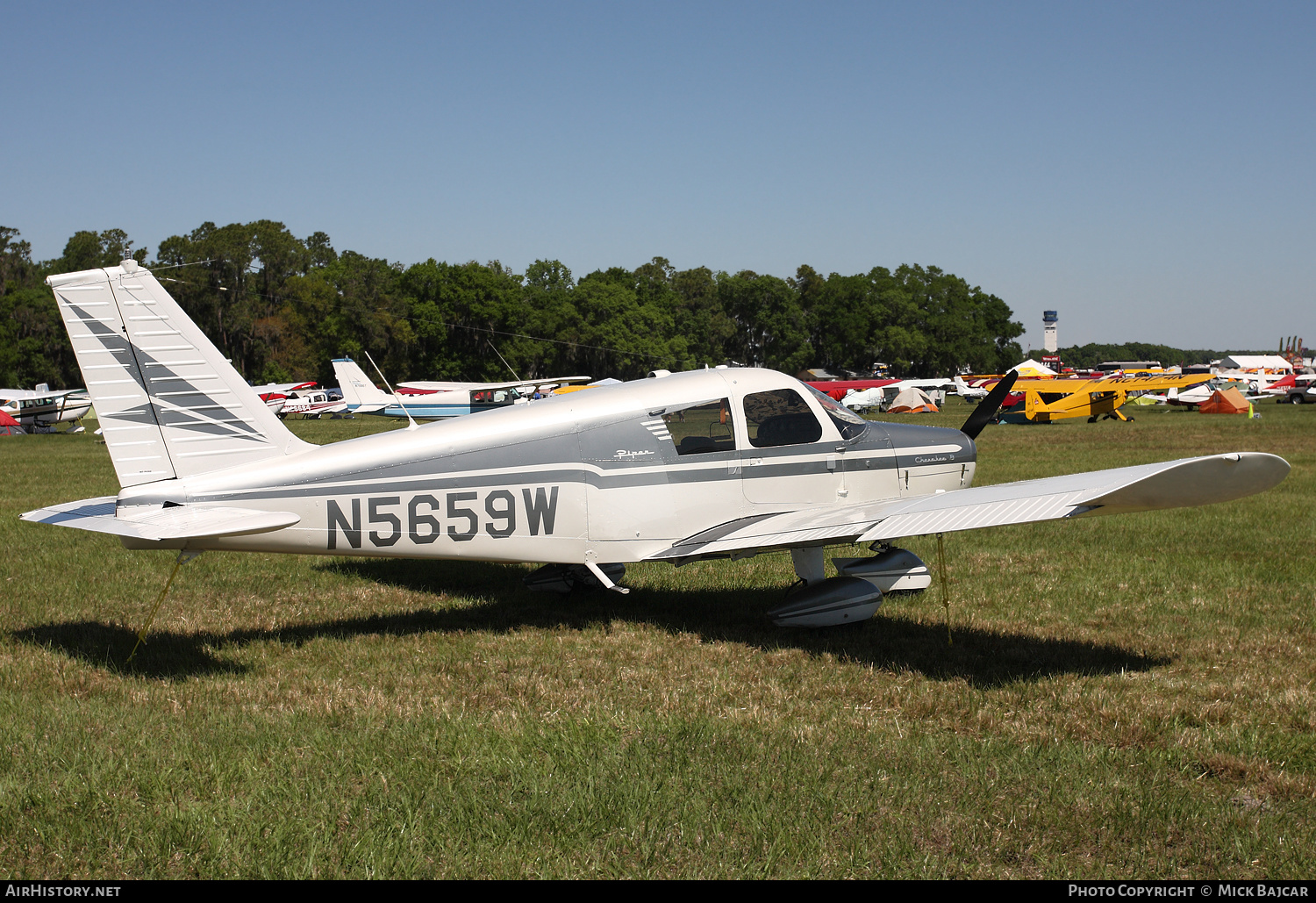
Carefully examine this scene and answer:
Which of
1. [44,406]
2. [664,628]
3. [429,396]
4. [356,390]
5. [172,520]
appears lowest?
[664,628]

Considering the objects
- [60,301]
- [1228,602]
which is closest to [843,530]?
[1228,602]

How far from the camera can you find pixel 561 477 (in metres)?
7.01

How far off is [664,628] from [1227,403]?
1663 inches

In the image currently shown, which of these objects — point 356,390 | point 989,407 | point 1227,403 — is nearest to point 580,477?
point 989,407

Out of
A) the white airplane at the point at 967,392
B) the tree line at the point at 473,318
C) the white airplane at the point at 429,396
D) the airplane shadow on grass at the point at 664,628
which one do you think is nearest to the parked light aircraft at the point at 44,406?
the white airplane at the point at 429,396

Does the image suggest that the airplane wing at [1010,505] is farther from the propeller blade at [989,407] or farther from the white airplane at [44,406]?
the white airplane at [44,406]

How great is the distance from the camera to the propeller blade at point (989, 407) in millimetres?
9195

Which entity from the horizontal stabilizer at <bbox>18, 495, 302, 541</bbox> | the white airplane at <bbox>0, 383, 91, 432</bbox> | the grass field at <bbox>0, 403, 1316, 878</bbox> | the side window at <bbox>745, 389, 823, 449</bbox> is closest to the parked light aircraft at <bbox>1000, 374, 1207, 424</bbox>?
the grass field at <bbox>0, 403, 1316, 878</bbox>

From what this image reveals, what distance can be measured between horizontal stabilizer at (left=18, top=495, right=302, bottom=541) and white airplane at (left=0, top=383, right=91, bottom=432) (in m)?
34.4

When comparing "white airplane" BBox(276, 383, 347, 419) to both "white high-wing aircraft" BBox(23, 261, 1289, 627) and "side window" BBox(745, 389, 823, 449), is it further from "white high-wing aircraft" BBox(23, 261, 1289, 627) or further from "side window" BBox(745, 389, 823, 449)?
"side window" BBox(745, 389, 823, 449)

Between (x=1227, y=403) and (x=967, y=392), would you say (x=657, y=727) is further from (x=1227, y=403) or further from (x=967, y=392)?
(x=967, y=392)

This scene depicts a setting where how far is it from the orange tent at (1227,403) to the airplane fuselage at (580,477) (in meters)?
39.7

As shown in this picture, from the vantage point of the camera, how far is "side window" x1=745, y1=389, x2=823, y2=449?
7625mm
